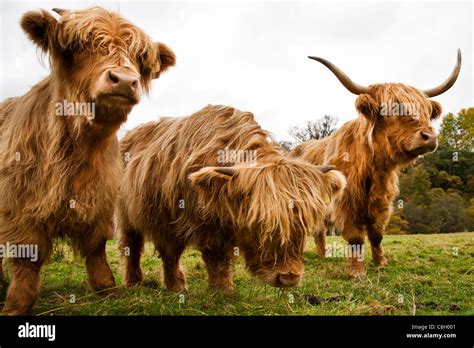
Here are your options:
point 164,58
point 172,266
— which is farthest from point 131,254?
Answer: point 164,58

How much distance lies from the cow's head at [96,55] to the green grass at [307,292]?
55.3 inches

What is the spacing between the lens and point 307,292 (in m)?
4.47

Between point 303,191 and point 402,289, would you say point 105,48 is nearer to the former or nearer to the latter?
point 303,191

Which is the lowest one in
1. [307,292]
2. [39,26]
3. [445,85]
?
[307,292]

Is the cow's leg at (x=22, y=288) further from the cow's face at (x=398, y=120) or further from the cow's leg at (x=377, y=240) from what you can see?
the cow's leg at (x=377, y=240)

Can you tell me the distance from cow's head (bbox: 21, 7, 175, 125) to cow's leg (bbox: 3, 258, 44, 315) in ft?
3.63

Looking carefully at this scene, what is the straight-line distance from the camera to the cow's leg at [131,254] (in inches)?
194

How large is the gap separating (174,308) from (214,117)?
1.58m

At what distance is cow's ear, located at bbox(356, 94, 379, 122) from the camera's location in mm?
5383

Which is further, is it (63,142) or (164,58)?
(164,58)

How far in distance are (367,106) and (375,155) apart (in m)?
0.56

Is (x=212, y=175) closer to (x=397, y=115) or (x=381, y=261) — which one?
(x=397, y=115)

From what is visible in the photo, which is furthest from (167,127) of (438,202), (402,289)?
Answer: (438,202)
